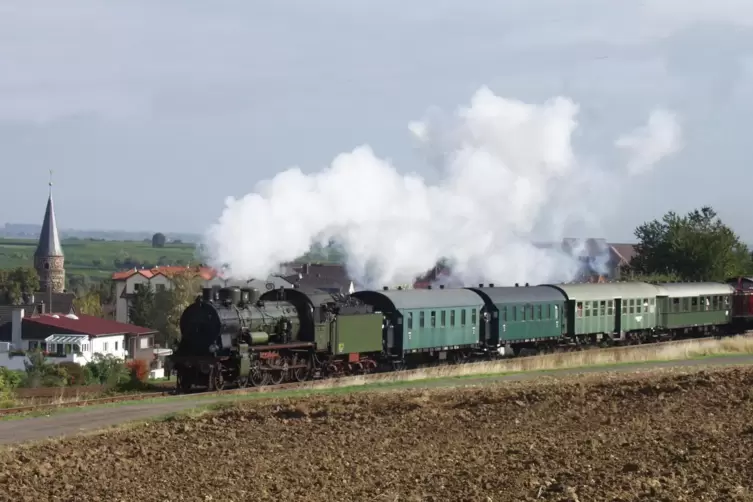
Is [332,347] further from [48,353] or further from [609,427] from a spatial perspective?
[48,353]

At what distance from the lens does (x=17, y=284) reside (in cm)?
14788

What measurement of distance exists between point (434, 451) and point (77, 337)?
249ft

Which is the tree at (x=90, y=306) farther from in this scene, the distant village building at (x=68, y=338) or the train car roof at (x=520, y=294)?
the train car roof at (x=520, y=294)

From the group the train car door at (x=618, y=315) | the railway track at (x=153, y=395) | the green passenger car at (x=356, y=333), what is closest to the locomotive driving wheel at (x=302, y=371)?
the railway track at (x=153, y=395)

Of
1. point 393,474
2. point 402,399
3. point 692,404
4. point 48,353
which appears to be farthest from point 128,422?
point 48,353

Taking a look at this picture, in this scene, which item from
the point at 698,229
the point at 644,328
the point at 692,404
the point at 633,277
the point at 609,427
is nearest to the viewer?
the point at 609,427

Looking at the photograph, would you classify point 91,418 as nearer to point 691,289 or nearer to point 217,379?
point 217,379

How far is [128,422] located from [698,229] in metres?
59.2

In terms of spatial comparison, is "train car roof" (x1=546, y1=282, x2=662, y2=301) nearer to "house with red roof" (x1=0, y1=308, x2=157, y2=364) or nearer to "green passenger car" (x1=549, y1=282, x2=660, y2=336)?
"green passenger car" (x1=549, y1=282, x2=660, y2=336)

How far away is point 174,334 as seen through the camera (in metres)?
83.8

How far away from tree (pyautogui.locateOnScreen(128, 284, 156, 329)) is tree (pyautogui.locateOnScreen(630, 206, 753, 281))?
51542mm

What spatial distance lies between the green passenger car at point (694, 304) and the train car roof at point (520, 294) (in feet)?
25.8

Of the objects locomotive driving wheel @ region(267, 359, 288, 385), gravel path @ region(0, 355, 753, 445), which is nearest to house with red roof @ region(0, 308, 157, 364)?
locomotive driving wheel @ region(267, 359, 288, 385)

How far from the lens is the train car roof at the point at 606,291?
157ft
